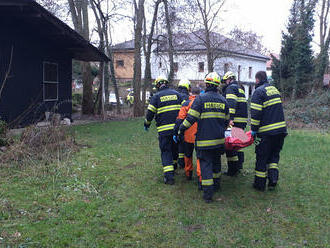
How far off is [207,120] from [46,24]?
8.02m

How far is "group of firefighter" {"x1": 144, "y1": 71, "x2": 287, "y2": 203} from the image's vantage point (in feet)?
16.7

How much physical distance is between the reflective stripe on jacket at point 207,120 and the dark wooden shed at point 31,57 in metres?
5.70

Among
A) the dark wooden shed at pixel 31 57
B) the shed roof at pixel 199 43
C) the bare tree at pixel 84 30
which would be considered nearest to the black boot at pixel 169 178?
the dark wooden shed at pixel 31 57

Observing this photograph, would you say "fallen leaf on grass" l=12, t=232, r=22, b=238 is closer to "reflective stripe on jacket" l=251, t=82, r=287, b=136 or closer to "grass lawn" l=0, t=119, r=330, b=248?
"grass lawn" l=0, t=119, r=330, b=248

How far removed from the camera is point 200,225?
4227 millimetres

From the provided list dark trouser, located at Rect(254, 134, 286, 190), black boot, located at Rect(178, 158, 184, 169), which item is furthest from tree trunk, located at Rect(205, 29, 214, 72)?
dark trouser, located at Rect(254, 134, 286, 190)

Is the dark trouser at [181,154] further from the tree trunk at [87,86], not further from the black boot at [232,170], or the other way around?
the tree trunk at [87,86]

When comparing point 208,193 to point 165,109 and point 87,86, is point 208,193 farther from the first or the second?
point 87,86

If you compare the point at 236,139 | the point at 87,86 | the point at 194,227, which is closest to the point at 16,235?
the point at 194,227

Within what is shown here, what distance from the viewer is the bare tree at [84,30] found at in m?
17.0

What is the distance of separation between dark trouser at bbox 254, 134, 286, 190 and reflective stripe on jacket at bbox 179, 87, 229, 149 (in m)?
0.83

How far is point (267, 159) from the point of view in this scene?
5.55 m

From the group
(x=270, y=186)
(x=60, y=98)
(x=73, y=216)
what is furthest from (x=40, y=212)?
(x=60, y=98)

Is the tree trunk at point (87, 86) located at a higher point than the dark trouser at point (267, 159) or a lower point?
higher
